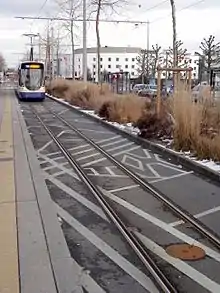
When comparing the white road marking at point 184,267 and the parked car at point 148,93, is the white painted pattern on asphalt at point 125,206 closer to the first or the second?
the white road marking at point 184,267

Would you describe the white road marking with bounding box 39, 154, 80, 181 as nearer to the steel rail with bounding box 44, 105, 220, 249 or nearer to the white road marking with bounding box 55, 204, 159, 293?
the steel rail with bounding box 44, 105, 220, 249

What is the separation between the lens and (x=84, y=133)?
19141mm

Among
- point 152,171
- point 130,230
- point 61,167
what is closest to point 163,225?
point 130,230

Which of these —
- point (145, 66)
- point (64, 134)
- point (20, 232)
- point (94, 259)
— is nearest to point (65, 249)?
point (94, 259)

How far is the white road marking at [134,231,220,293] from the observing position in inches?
199

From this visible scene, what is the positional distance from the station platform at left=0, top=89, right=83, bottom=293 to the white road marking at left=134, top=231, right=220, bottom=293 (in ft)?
3.16

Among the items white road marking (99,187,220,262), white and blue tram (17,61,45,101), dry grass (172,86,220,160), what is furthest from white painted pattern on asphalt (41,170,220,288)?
white and blue tram (17,61,45,101)

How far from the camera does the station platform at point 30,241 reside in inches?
194

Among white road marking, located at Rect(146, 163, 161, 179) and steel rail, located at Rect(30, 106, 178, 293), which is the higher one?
steel rail, located at Rect(30, 106, 178, 293)

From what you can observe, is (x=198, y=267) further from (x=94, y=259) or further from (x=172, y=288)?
(x=94, y=259)

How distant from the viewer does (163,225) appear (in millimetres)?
7055

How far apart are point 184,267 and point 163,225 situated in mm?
1549

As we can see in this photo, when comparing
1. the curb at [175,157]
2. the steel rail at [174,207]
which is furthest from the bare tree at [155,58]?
the steel rail at [174,207]

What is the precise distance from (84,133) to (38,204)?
11350 millimetres
